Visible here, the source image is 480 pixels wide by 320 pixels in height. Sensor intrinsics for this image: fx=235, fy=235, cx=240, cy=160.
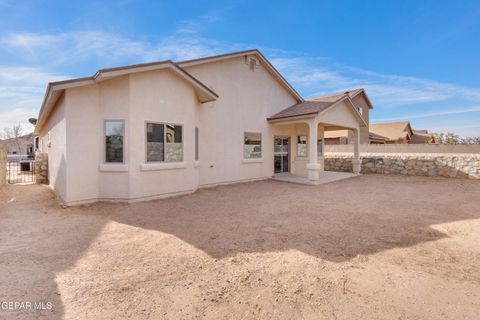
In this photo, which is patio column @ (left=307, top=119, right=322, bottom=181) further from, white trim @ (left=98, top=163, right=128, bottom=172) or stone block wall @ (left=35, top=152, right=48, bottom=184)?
stone block wall @ (left=35, top=152, right=48, bottom=184)

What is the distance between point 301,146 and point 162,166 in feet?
32.6

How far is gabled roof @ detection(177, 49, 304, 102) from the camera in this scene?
34.3ft

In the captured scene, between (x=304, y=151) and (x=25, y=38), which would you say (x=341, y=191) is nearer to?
(x=304, y=151)

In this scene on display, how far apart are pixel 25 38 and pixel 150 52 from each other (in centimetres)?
492

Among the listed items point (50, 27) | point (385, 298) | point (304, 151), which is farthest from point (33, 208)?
point (304, 151)

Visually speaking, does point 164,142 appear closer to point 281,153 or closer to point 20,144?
point 281,153

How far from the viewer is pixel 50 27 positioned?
29.9 feet

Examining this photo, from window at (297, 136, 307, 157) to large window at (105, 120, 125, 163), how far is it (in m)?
11.0

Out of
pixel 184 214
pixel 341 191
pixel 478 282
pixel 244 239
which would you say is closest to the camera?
pixel 478 282

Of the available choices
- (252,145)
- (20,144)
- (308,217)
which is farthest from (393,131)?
(20,144)

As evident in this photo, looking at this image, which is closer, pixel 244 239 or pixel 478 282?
pixel 478 282

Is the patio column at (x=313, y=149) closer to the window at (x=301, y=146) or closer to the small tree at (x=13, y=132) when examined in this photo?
the window at (x=301, y=146)

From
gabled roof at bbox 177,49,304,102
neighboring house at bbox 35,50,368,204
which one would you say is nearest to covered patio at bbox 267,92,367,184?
neighboring house at bbox 35,50,368,204

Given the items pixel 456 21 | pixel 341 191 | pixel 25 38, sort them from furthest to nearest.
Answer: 1. pixel 456 21
2. pixel 341 191
3. pixel 25 38
